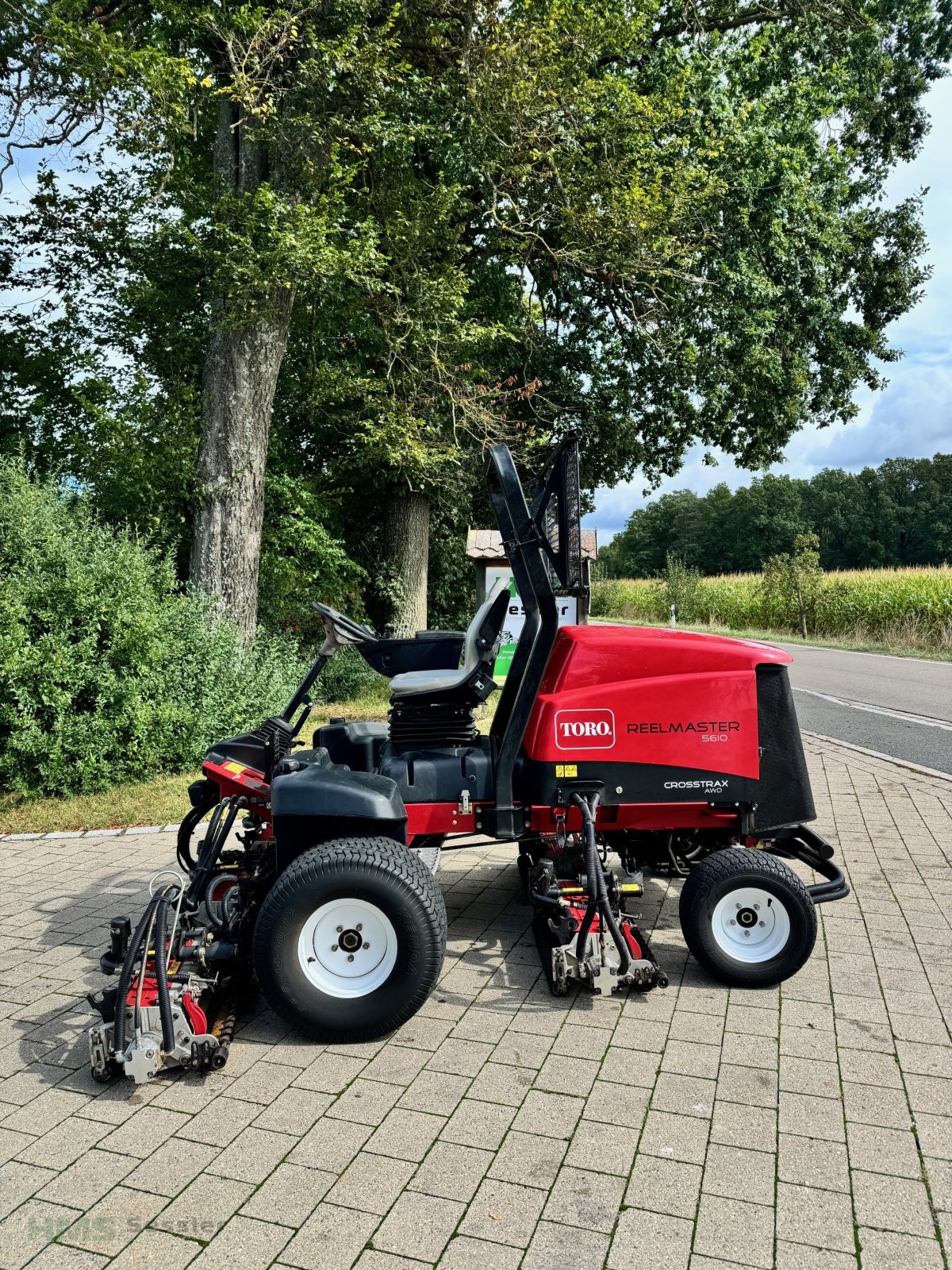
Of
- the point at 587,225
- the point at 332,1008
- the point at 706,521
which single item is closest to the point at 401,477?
the point at 587,225

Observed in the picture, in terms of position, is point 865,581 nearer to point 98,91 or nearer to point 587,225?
A: point 587,225

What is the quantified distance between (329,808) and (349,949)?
518 mm

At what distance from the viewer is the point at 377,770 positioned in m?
4.36

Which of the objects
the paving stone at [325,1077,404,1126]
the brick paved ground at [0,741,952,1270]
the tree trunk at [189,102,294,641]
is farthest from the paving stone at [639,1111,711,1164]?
the tree trunk at [189,102,294,641]

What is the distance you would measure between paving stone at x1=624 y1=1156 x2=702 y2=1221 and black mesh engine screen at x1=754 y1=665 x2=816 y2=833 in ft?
5.65

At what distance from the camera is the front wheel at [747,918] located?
3871mm

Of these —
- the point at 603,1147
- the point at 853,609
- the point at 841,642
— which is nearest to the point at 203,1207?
the point at 603,1147

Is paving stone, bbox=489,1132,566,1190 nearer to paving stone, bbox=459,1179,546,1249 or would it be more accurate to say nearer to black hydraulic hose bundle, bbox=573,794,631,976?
paving stone, bbox=459,1179,546,1249

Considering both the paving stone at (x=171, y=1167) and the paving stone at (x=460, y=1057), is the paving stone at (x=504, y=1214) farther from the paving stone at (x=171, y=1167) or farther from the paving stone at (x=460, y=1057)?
the paving stone at (x=171, y=1167)

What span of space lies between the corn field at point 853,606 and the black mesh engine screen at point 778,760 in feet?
66.4

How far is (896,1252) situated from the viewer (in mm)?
2383

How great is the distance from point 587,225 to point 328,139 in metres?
3.55

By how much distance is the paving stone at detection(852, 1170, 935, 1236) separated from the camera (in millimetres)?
2488

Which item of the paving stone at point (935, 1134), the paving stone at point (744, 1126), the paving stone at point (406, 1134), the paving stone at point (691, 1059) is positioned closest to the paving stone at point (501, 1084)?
the paving stone at point (406, 1134)
